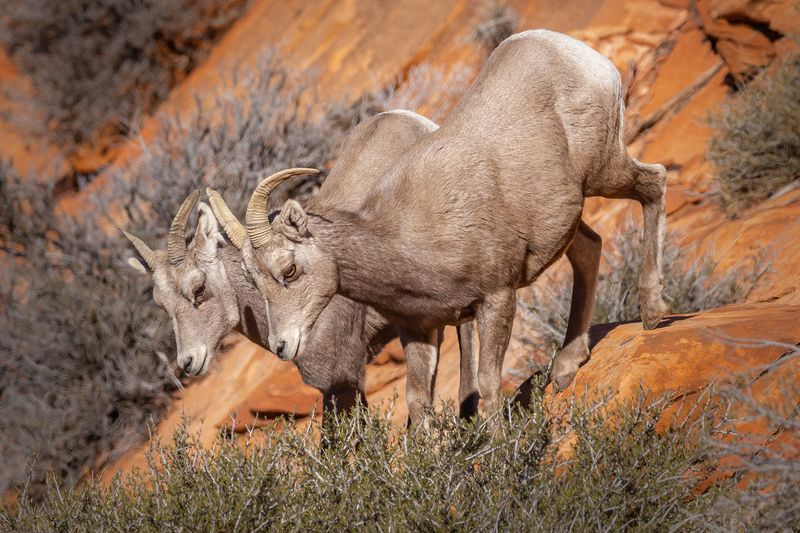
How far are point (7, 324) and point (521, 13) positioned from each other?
6.75m

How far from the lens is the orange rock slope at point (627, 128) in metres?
5.51

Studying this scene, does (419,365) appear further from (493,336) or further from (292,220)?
(292,220)

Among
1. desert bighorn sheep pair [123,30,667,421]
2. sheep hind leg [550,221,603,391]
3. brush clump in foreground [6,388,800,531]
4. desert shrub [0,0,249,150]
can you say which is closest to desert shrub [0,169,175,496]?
desert bighorn sheep pair [123,30,667,421]

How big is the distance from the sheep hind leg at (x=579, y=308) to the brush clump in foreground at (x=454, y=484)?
928mm

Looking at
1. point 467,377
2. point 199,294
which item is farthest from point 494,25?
point 467,377

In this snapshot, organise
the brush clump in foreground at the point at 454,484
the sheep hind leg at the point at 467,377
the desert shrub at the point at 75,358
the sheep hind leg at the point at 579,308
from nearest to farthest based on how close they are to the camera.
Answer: the brush clump in foreground at the point at 454,484, the sheep hind leg at the point at 579,308, the sheep hind leg at the point at 467,377, the desert shrub at the point at 75,358

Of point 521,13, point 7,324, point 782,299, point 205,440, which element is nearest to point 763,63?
point 521,13

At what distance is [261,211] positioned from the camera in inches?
215

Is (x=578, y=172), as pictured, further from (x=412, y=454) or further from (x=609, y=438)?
(x=412, y=454)

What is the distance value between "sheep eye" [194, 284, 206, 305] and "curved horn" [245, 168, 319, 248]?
143 centimetres

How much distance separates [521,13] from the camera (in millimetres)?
12188

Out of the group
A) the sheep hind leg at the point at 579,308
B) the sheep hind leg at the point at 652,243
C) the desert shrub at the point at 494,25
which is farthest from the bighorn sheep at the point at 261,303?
the desert shrub at the point at 494,25

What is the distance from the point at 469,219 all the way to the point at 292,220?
0.94 meters

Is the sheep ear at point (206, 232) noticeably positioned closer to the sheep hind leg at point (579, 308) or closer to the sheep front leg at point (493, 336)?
the sheep front leg at point (493, 336)
